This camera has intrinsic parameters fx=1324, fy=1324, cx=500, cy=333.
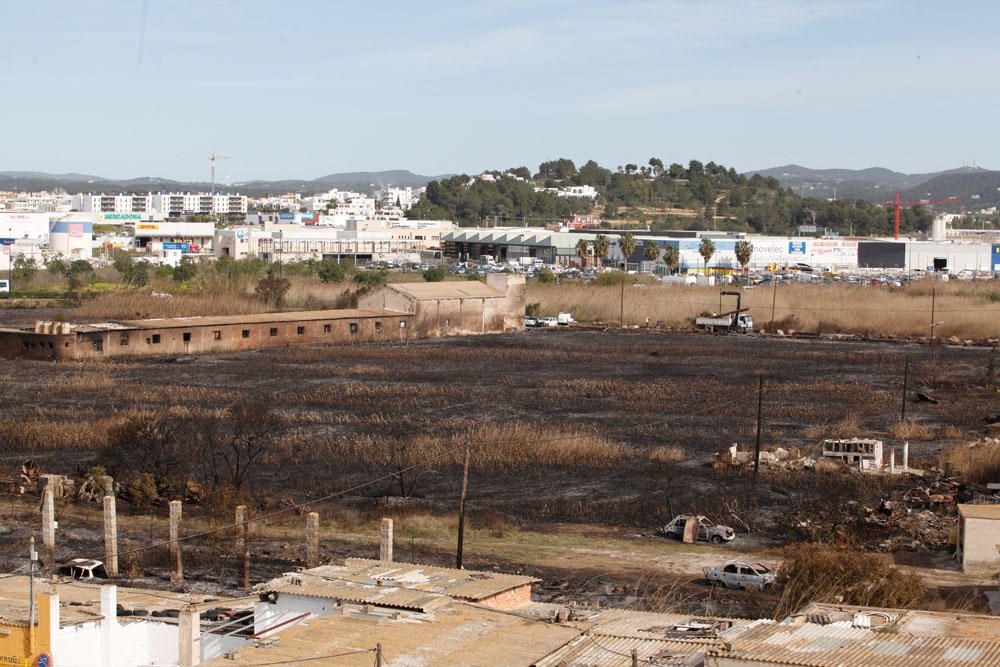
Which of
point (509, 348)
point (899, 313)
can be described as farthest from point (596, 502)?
point (899, 313)

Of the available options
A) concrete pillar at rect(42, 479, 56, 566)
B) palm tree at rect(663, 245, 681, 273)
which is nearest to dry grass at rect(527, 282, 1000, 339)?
palm tree at rect(663, 245, 681, 273)

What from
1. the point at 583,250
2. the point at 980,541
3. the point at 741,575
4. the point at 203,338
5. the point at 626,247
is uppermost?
the point at 626,247

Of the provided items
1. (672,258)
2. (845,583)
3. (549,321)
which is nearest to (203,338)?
(549,321)

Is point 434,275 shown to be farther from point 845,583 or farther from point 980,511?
point 845,583

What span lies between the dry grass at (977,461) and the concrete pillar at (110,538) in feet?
50.5

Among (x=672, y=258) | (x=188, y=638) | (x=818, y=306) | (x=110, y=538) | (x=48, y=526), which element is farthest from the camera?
(x=672, y=258)

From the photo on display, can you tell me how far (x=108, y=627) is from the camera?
12141 millimetres

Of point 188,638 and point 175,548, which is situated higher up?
point 188,638

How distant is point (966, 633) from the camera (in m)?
11.5

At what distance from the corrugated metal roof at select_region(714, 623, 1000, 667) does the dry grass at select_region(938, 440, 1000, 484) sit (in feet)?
46.7

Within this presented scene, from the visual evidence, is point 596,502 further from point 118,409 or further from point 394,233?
point 394,233

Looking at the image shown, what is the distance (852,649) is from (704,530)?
1030 centimetres

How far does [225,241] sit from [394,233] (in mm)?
17576

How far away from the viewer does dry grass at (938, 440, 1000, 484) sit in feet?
80.7
